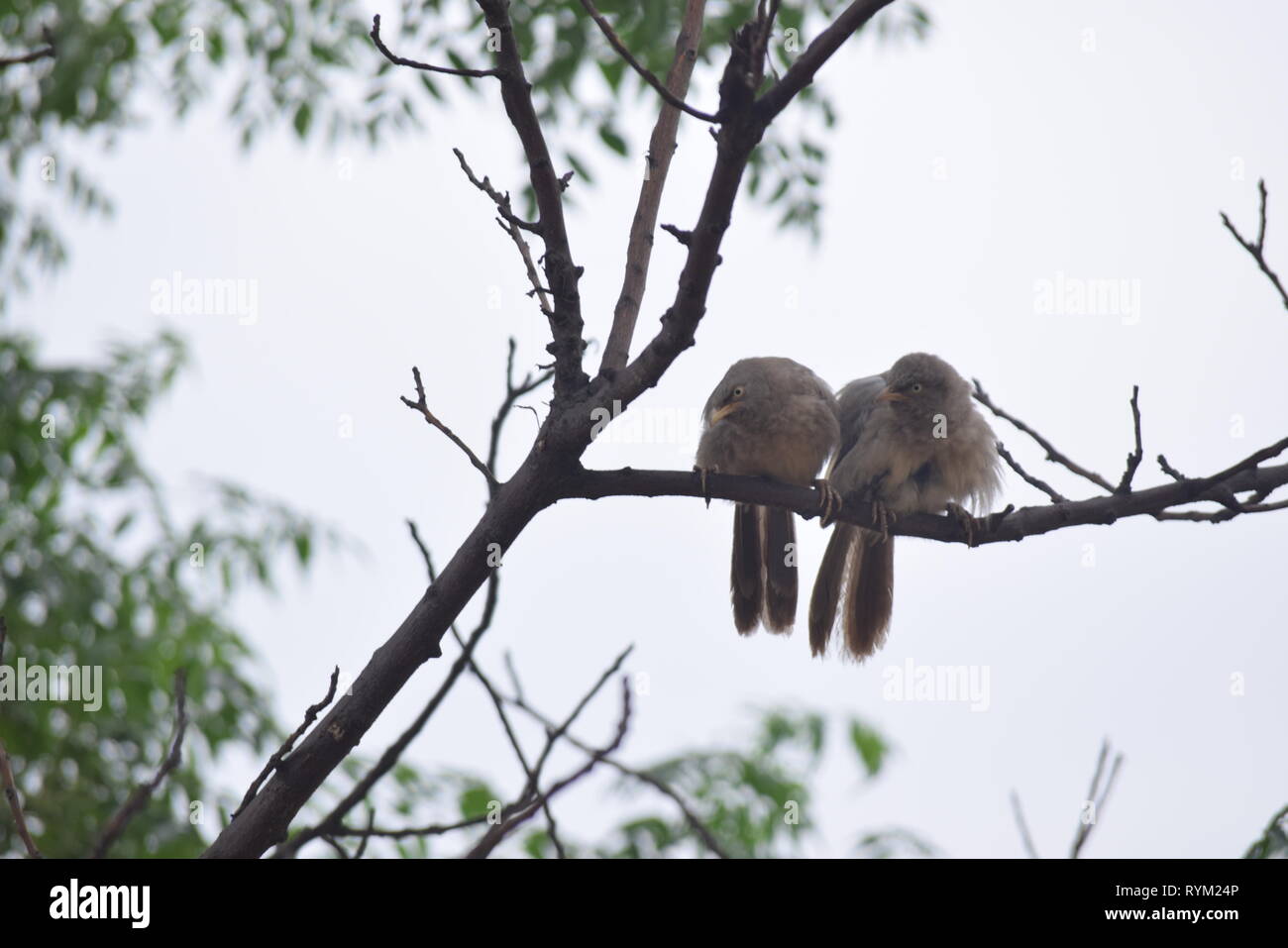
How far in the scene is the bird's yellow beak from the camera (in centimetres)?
526

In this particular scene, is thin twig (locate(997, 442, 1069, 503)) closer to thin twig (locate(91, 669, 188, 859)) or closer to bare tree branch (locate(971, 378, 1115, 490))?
bare tree branch (locate(971, 378, 1115, 490))

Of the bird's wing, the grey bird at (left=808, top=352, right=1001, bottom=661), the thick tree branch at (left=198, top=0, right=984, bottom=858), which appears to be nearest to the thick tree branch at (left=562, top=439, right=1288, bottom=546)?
the thick tree branch at (left=198, top=0, right=984, bottom=858)

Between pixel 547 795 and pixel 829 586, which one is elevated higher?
pixel 829 586

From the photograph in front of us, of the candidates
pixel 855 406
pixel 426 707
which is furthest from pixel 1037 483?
pixel 855 406

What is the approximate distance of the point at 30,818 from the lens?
17.5 ft

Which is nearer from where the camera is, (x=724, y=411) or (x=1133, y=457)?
(x=1133, y=457)

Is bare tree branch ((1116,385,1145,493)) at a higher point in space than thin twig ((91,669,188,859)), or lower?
higher

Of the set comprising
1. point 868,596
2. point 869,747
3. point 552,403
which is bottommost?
point 869,747

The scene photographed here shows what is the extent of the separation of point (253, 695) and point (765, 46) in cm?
505

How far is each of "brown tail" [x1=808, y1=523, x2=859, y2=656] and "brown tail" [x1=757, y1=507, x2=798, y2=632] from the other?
0.17 meters

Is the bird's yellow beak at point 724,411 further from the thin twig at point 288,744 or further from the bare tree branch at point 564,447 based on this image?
the thin twig at point 288,744

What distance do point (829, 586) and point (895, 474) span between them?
55 cm

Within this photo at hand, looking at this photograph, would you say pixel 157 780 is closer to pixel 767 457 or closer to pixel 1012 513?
pixel 1012 513

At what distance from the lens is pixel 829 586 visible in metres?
5.31
